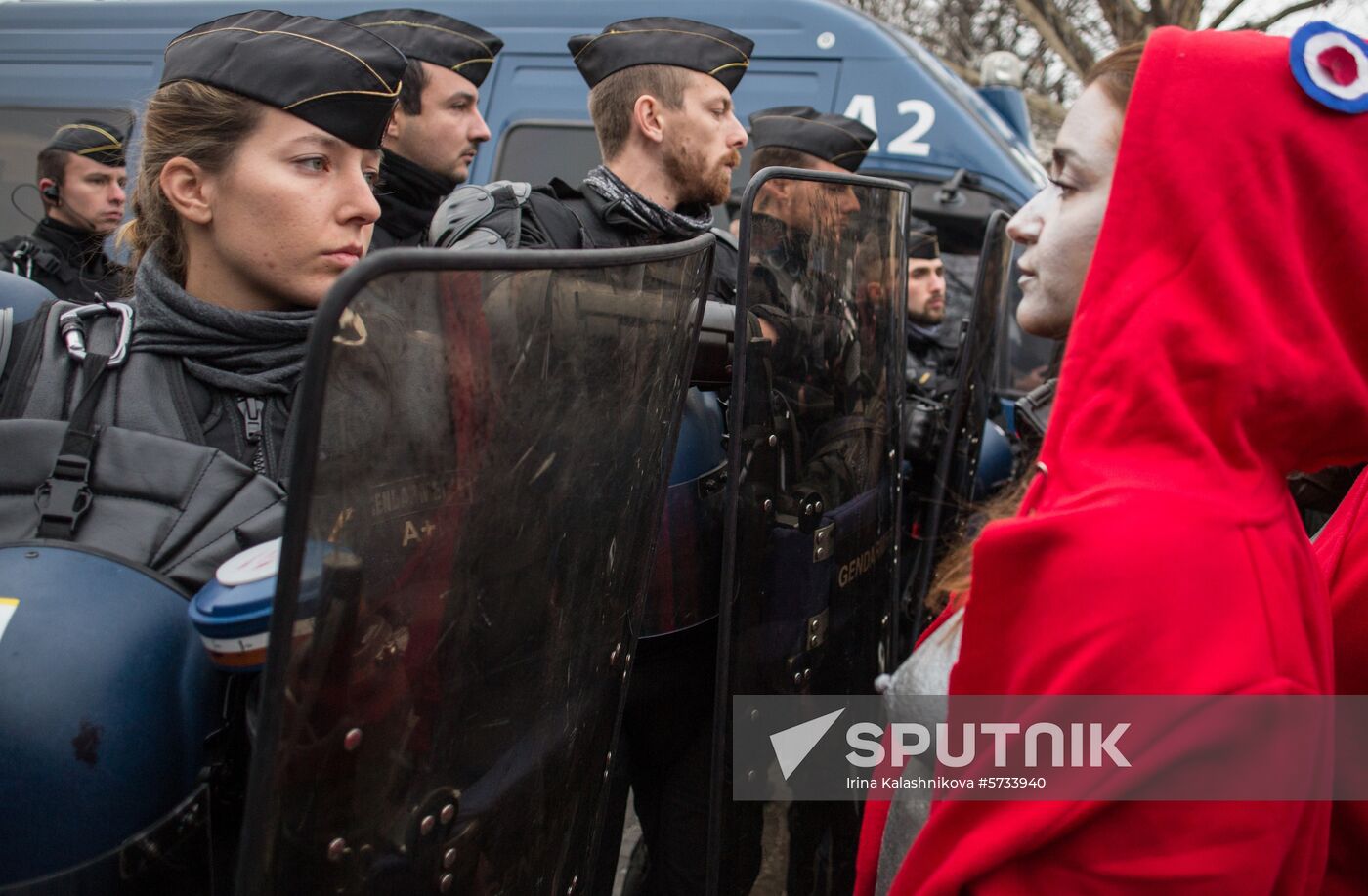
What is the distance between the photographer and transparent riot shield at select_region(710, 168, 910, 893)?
164 centimetres

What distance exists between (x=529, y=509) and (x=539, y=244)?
4.05 ft

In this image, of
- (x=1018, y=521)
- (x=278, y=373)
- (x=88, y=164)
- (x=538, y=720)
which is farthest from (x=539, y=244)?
(x=88, y=164)

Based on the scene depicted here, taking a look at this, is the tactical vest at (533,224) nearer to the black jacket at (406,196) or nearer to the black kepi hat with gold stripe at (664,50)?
the black kepi hat with gold stripe at (664,50)

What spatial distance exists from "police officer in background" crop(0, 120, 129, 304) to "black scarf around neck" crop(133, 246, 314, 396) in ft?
11.3

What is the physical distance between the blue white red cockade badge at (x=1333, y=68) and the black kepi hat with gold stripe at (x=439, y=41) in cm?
265

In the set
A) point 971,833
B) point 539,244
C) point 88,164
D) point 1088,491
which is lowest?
point 88,164

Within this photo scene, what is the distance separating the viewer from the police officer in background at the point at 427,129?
9.95 ft

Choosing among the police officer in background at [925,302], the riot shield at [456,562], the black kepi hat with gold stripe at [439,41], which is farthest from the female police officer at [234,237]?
the police officer in background at [925,302]

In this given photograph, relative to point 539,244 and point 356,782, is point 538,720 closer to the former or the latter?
point 356,782

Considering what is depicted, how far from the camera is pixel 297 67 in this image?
140 centimetres

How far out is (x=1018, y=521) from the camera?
93cm

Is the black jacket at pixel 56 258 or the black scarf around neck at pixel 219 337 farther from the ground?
the black scarf around neck at pixel 219 337

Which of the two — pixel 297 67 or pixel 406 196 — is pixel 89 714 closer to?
pixel 297 67

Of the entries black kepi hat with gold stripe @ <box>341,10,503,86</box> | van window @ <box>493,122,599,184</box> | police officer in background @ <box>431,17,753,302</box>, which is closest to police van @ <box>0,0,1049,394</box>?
van window @ <box>493,122,599,184</box>
